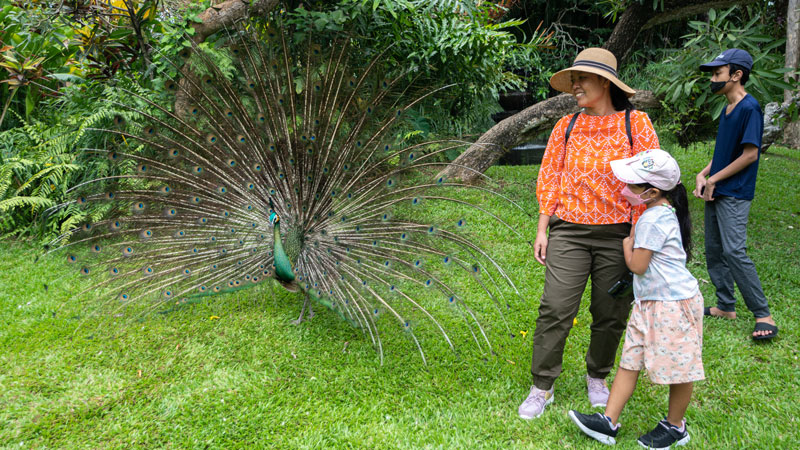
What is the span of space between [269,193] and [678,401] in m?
2.84

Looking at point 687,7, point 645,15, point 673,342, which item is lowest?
point 673,342

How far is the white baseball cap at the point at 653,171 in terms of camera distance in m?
2.21

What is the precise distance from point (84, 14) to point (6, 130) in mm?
2405

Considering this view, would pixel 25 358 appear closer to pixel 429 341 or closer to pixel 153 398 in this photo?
pixel 153 398

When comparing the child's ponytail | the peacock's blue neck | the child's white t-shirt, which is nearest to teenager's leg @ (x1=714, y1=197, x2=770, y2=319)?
the child's ponytail

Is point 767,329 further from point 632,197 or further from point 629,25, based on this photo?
point 629,25

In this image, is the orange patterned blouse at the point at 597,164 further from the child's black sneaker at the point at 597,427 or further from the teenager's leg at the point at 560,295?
the child's black sneaker at the point at 597,427

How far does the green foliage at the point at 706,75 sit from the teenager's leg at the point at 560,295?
2.79m

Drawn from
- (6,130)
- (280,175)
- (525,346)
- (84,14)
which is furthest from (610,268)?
(6,130)

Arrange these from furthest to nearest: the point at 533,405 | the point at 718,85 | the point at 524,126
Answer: the point at 524,126 → the point at 718,85 → the point at 533,405

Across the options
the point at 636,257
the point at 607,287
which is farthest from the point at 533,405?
the point at 636,257

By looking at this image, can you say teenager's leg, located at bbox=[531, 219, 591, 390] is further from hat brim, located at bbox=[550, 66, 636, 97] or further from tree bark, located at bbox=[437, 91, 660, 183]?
tree bark, located at bbox=[437, 91, 660, 183]

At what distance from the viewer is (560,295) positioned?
2.59 m

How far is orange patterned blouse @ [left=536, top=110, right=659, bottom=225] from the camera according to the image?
97.7 inches
